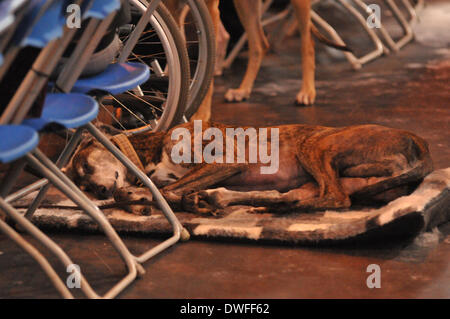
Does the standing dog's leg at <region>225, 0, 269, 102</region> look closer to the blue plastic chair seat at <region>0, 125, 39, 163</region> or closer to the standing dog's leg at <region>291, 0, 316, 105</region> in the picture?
the standing dog's leg at <region>291, 0, 316, 105</region>

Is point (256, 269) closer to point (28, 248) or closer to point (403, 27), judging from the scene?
point (28, 248)

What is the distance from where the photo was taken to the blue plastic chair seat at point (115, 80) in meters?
2.64

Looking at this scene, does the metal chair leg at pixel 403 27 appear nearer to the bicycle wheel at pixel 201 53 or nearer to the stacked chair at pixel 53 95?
the bicycle wheel at pixel 201 53

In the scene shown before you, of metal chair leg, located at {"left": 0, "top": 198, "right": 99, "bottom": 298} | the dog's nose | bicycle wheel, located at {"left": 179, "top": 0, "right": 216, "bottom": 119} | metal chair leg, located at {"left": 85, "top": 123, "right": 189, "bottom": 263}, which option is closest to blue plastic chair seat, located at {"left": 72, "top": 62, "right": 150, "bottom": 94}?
metal chair leg, located at {"left": 85, "top": 123, "right": 189, "bottom": 263}

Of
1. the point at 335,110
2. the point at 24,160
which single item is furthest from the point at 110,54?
the point at 335,110

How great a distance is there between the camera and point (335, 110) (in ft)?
17.2

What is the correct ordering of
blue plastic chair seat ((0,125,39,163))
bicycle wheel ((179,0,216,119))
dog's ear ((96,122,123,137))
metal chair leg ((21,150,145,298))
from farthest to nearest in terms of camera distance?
1. bicycle wheel ((179,0,216,119))
2. dog's ear ((96,122,123,137))
3. metal chair leg ((21,150,145,298))
4. blue plastic chair seat ((0,125,39,163))

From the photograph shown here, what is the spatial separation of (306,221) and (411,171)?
48cm

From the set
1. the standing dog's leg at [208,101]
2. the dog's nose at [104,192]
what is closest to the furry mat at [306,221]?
the dog's nose at [104,192]

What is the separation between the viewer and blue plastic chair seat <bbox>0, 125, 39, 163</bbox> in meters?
2.08

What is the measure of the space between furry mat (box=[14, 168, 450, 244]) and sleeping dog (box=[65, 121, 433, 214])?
2.9 inches

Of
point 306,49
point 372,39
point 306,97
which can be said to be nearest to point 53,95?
point 306,97

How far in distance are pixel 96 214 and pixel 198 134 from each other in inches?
40.5

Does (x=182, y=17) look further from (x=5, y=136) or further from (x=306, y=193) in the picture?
(x=5, y=136)
